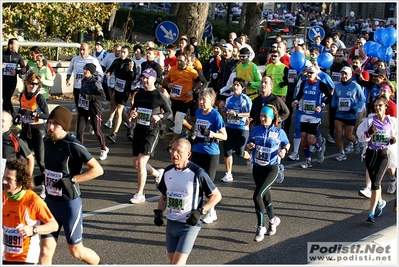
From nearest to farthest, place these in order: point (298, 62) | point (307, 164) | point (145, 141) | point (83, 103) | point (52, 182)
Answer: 1. point (52, 182)
2. point (145, 141)
3. point (83, 103)
4. point (307, 164)
5. point (298, 62)

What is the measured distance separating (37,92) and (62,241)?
9.86 ft

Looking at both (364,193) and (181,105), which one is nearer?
(364,193)

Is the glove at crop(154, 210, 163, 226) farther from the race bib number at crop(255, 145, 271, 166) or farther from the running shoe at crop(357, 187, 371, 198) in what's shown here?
the running shoe at crop(357, 187, 371, 198)

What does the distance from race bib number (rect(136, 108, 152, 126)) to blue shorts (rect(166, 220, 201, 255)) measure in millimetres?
3730

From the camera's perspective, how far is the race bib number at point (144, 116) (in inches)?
424

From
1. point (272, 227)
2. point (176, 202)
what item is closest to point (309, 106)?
point (272, 227)

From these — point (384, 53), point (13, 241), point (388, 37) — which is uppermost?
point (388, 37)

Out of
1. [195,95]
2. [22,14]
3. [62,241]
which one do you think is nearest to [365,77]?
[195,95]

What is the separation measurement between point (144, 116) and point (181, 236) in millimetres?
3969

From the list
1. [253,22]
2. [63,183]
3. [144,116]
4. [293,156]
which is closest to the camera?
[63,183]

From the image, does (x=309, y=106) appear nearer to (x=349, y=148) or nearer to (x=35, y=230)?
(x=349, y=148)

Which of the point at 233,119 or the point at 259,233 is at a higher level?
the point at 233,119

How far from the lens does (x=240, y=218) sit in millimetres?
10094

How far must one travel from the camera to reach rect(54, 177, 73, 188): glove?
7.30 m
